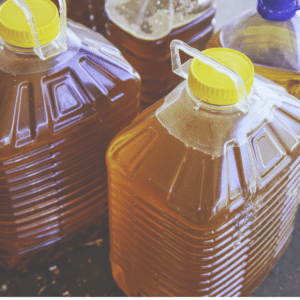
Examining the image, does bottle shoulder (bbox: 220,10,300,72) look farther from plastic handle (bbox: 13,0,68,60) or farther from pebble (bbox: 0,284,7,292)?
pebble (bbox: 0,284,7,292)

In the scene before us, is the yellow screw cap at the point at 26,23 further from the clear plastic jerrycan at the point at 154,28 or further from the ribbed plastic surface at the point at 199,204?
the clear plastic jerrycan at the point at 154,28

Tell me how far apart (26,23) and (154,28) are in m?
0.41

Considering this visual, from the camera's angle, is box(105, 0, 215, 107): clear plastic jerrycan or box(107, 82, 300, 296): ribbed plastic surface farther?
box(105, 0, 215, 107): clear plastic jerrycan

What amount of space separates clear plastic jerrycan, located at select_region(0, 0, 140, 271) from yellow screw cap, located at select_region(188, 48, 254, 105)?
242 millimetres

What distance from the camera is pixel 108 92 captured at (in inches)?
32.4

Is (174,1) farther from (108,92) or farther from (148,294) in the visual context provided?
(148,294)

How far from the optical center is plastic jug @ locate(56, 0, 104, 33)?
1.19m

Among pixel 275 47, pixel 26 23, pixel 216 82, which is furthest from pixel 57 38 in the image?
pixel 275 47

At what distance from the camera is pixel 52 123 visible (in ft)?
2.55

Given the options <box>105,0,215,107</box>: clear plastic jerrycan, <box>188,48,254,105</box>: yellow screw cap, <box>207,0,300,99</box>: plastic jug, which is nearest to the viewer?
<box>188,48,254,105</box>: yellow screw cap

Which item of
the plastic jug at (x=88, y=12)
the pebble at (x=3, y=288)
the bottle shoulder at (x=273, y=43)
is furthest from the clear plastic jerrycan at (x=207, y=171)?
the plastic jug at (x=88, y=12)

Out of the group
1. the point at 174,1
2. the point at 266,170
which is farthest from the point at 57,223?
the point at 174,1

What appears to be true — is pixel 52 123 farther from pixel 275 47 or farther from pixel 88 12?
pixel 88 12

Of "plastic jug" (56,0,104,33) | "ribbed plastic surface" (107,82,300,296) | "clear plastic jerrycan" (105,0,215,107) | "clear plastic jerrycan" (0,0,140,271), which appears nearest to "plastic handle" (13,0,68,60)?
"clear plastic jerrycan" (0,0,140,271)
